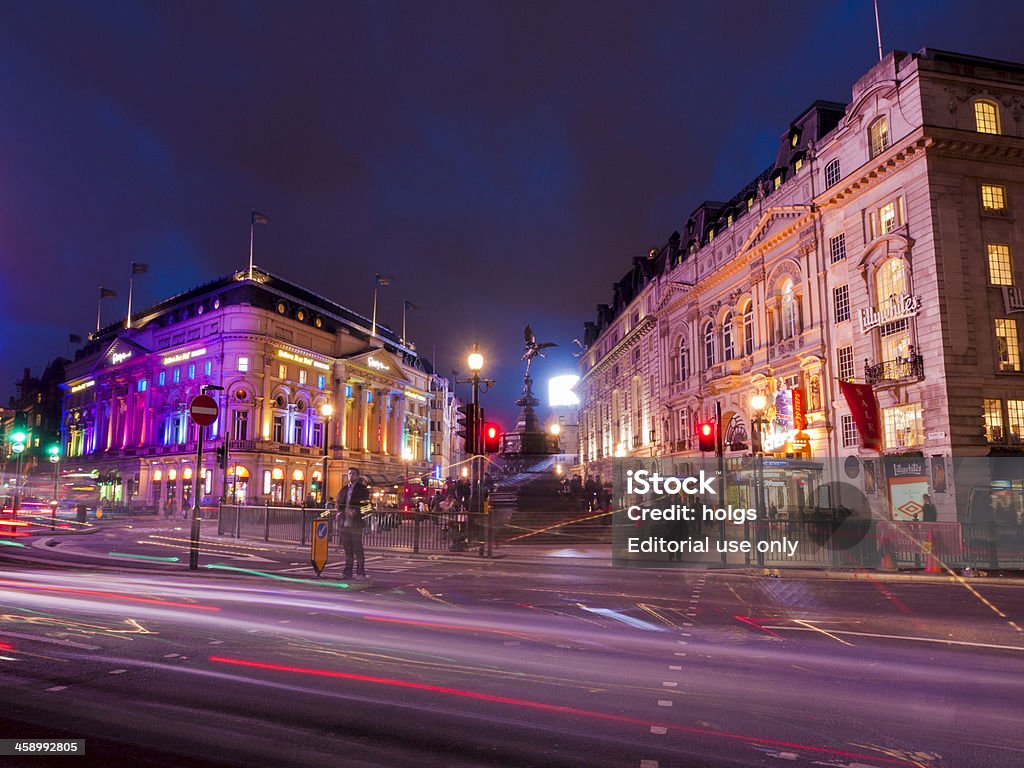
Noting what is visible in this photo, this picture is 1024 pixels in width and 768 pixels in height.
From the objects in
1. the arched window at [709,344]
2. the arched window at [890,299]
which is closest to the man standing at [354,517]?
the arched window at [890,299]

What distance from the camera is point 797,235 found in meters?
35.8

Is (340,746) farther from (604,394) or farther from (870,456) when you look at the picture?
(604,394)

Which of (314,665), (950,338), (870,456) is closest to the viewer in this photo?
(314,665)

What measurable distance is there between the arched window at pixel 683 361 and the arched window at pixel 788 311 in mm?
11687

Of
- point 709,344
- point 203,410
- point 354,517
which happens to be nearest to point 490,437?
point 354,517

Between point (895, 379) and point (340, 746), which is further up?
point (895, 379)

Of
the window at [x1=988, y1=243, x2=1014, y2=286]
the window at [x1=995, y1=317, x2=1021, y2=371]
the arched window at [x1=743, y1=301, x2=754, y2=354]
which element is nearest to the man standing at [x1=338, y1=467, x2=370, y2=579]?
the window at [x1=995, y1=317, x2=1021, y2=371]

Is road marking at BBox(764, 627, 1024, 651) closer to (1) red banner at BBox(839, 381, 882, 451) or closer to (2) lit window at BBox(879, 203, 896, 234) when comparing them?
(1) red banner at BBox(839, 381, 882, 451)

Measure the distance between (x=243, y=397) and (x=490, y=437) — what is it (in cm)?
5298

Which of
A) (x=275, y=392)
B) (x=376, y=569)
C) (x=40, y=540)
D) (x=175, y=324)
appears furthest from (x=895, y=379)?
(x=175, y=324)

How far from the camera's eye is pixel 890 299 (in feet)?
94.1

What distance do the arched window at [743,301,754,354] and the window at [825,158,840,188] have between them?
927 cm

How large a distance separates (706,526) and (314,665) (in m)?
19.4

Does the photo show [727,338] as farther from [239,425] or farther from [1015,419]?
[239,425]
